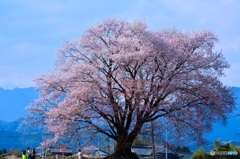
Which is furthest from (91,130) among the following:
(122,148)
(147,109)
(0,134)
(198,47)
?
(0,134)

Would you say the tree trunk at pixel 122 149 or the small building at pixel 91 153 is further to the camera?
the small building at pixel 91 153

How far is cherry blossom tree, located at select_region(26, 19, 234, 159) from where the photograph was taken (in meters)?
24.7

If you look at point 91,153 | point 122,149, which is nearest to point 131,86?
point 122,149

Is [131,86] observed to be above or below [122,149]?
above

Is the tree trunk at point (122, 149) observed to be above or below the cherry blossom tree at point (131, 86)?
below

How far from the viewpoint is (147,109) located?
2466 centimetres

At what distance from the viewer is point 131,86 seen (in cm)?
2408

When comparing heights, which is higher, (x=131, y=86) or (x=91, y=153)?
(x=131, y=86)

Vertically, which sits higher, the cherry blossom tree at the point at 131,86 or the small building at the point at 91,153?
the cherry blossom tree at the point at 131,86

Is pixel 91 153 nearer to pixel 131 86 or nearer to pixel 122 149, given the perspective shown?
pixel 122 149

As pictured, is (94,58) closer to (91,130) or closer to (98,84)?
(98,84)

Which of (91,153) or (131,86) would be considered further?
(91,153)

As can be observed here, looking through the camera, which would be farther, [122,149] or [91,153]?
[91,153]

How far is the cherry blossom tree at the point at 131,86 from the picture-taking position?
2467 cm
